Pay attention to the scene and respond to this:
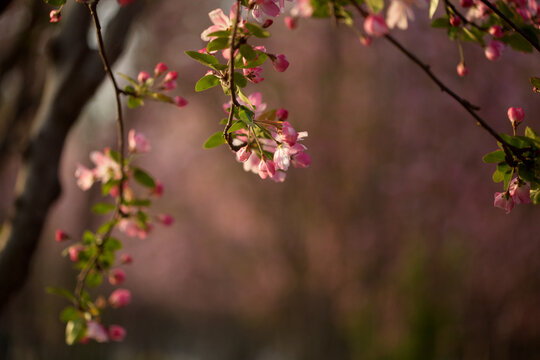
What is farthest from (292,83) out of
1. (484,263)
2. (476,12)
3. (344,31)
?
(476,12)

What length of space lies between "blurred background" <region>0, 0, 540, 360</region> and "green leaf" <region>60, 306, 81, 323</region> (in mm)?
962

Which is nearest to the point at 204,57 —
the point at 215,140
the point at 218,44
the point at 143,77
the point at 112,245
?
the point at 218,44

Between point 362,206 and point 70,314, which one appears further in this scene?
point 362,206

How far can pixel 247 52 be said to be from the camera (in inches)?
31.1

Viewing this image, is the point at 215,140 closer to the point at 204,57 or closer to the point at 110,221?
the point at 204,57

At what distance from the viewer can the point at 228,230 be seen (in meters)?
9.67

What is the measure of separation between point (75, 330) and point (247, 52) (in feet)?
2.49

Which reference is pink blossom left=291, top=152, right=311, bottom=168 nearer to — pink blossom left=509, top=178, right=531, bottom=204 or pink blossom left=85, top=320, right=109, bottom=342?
pink blossom left=509, top=178, right=531, bottom=204

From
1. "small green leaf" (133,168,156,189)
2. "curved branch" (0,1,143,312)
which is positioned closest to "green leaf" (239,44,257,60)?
"small green leaf" (133,168,156,189)

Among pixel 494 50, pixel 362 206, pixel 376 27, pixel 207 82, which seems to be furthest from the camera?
pixel 362 206

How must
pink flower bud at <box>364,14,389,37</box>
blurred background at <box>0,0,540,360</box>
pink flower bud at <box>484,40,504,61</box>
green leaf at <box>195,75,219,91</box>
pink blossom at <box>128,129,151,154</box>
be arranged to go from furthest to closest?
1. blurred background at <box>0,0,540,360</box>
2. pink blossom at <box>128,129,151,154</box>
3. pink flower bud at <box>484,40,504,61</box>
4. green leaf at <box>195,75,219,91</box>
5. pink flower bud at <box>364,14,389,37</box>

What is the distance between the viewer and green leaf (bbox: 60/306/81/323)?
1.14 metres

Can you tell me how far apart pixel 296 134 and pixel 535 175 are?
412 millimetres

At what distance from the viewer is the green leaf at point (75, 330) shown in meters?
1.13
